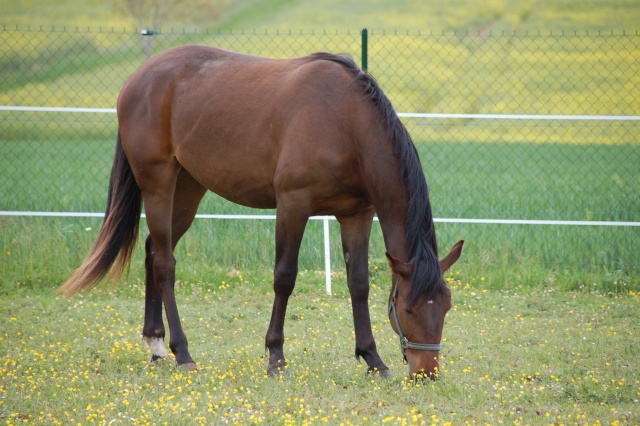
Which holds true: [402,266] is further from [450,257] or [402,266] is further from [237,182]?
[237,182]

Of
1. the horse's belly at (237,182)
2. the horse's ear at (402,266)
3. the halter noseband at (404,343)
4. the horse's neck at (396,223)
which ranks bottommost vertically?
the halter noseband at (404,343)

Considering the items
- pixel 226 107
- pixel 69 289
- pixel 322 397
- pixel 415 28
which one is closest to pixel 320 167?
pixel 226 107

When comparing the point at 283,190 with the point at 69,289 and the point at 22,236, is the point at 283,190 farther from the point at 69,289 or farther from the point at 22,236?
the point at 22,236

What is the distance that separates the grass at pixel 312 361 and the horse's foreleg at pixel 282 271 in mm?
158

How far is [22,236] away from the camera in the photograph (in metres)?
7.82

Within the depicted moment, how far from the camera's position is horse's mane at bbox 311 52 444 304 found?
4.09 metres

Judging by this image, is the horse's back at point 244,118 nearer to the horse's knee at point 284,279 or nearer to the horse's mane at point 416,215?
the horse's mane at point 416,215

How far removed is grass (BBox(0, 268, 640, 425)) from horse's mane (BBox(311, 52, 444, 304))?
2.06 feet

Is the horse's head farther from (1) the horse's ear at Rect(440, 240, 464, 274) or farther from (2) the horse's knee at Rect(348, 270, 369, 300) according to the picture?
(2) the horse's knee at Rect(348, 270, 369, 300)

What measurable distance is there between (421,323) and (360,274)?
715 mm

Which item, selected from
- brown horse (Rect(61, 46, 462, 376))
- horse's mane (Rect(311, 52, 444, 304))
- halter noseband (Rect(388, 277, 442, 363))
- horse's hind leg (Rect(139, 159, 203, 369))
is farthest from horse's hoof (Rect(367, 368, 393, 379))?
horse's hind leg (Rect(139, 159, 203, 369))

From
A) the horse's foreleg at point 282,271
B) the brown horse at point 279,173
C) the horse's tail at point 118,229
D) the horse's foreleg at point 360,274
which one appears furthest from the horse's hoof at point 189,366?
the horse's foreleg at point 360,274

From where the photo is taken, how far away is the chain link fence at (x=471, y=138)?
885 cm

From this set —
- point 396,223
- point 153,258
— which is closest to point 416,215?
point 396,223
